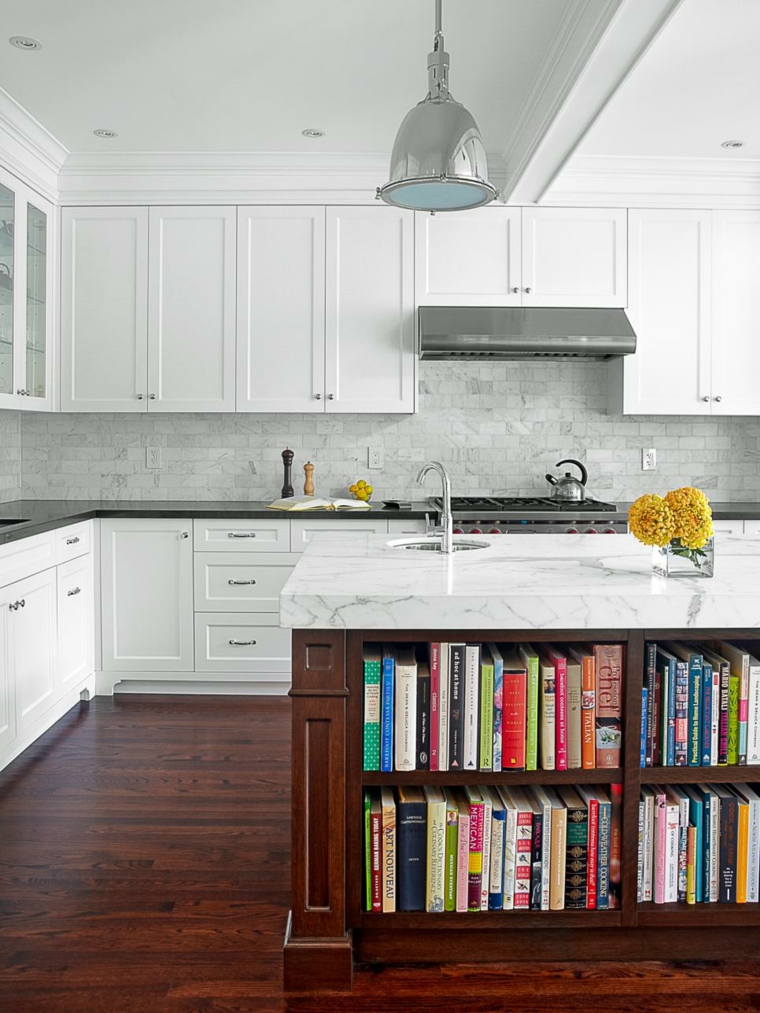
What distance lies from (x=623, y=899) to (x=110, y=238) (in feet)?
12.4

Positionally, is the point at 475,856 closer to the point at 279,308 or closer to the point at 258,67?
the point at 258,67

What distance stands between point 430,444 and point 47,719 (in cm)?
236

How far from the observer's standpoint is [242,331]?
169 inches

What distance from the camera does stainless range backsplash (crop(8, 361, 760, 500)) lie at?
15.2 ft

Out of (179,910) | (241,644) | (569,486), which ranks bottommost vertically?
(179,910)

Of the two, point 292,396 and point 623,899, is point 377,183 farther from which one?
point 623,899

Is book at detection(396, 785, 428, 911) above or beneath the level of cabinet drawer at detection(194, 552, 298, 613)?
beneath

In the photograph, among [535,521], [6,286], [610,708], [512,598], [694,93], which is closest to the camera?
[512,598]

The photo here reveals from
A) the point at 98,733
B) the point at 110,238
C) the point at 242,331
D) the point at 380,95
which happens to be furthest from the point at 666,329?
the point at 98,733

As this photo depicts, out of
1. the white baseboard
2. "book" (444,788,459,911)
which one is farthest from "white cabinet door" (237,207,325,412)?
"book" (444,788,459,911)

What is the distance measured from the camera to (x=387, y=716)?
1.93 m

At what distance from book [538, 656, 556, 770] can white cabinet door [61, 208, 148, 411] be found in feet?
9.82

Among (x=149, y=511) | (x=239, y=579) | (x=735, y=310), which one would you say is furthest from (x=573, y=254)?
(x=149, y=511)

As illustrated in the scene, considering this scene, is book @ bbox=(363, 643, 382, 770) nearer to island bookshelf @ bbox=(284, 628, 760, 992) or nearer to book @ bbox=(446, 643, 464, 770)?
island bookshelf @ bbox=(284, 628, 760, 992)
